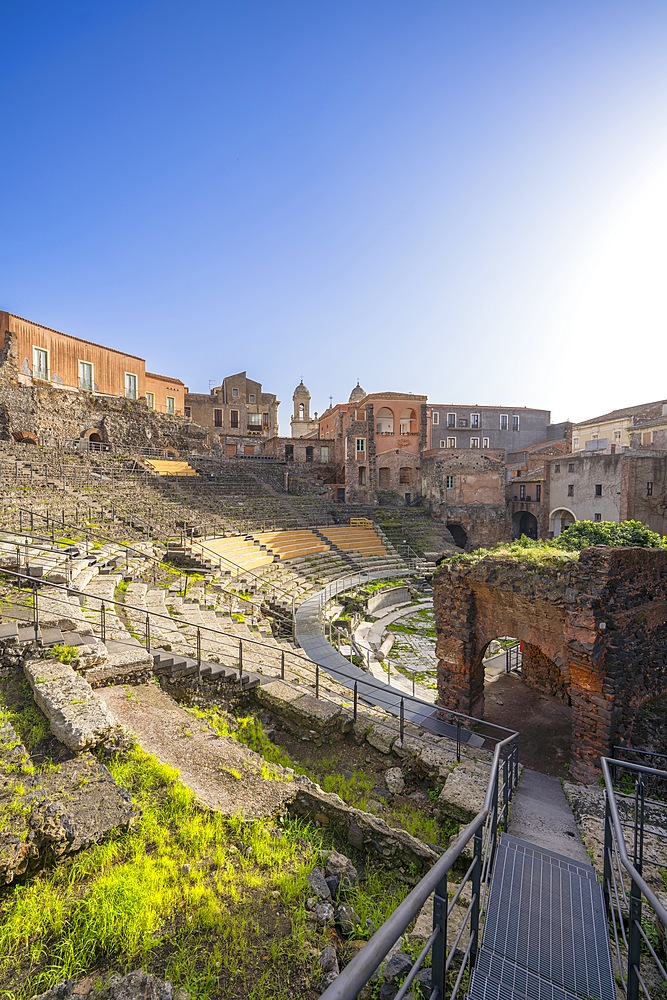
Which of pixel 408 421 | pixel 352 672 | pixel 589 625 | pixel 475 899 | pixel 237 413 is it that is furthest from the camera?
pixel 237 413

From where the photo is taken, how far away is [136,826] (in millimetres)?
3980

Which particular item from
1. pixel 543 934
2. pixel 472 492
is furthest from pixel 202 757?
pixel 472 492

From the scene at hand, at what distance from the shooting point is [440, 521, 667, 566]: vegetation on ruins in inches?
322

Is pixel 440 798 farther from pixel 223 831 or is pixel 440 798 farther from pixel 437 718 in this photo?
pixel 437 718

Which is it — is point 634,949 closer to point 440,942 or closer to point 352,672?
point 440,942

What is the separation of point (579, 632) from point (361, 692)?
4.89 m

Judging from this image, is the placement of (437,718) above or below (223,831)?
below

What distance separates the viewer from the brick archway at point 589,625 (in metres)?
7.34

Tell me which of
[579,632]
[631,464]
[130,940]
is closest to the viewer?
[130,940]

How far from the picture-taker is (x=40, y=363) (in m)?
27.5

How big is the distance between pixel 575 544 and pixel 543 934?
8031mm

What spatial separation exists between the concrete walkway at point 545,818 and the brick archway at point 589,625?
4.78 feet

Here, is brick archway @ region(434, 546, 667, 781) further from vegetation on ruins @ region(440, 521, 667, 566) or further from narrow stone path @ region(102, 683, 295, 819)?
narrow stone path @ region(102, 683, 295, 819)

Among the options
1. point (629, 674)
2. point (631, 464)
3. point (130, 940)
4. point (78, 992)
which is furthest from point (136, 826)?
point (631, 464)
